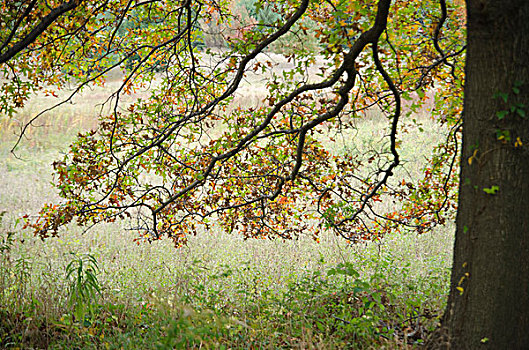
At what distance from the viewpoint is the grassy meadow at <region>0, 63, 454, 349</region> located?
351 centimetres

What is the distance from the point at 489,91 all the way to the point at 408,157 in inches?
463

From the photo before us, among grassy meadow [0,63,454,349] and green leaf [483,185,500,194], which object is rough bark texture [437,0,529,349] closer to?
green leaf [483,185,500,194]

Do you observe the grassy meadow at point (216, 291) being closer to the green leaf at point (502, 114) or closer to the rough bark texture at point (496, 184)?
the rough bark texture at point (496, 184)

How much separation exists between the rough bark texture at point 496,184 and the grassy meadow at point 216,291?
581 millimetres

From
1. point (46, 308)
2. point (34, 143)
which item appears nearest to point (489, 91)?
point (46, 308)

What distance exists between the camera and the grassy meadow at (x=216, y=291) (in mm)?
3514

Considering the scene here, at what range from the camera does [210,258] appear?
7.41 metres

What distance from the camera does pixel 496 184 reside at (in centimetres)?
249

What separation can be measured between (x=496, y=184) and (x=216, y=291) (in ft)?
11.5

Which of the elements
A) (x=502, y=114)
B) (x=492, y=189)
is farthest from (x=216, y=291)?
(x=502, y=114)

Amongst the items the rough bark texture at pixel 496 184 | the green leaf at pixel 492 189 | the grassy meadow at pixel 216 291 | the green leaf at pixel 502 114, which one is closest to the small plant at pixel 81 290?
the grassy meadow at pixel 216 291

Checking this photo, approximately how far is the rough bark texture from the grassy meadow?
0.58 metres

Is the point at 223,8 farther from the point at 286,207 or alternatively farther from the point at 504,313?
the point at 504,313

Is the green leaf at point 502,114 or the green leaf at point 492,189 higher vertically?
the green leaf at point 502,114
